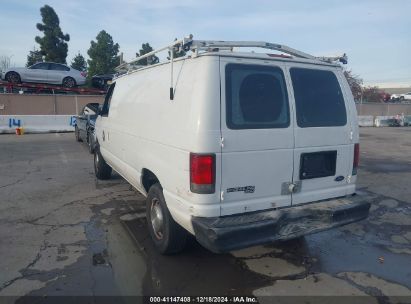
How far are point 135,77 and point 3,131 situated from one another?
48.8 feet

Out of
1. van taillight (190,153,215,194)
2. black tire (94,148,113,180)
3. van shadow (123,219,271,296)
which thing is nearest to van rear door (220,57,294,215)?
van taillight (190,153,215,194)

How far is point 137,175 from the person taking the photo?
477cm

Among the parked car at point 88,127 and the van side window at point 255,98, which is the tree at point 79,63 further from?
the van side window at point 255,98

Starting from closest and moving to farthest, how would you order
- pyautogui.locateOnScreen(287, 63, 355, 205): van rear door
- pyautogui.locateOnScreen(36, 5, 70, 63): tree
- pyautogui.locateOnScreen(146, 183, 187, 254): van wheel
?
1. pyautogui.locateOnScreen(287, 63, 355, 205): van rear door
2. pyautogui.locateOnScreen(146, 183, 187, 254): van wheel
3. pyautogui.locateOnScreen(36, 5, 70, 63): tree

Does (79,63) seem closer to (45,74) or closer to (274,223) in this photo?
(45,74)

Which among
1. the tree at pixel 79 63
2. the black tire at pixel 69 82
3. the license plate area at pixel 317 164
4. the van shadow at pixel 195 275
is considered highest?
the tree at pixel 79 63

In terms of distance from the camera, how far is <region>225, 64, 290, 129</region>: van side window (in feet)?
11.1

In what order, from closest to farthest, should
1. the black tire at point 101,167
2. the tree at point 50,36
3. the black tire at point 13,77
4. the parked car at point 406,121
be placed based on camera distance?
the black tire at point 101,167, the black tire at point 13,77, the parked car at point 406,121, the tree at point 50,36

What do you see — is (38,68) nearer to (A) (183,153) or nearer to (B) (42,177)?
(B) (42,177)

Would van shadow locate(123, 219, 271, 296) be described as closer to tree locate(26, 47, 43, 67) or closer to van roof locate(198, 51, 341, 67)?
van roof locate(198, 51, 341, 67)

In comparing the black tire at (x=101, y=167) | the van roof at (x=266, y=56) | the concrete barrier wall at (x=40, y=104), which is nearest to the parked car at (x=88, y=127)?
the black tire at (x=101, y=167)

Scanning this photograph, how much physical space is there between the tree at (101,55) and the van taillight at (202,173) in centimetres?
3220

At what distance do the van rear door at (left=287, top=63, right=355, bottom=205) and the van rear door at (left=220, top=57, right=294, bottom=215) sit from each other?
15cm

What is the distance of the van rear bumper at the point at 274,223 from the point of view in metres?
3.21
